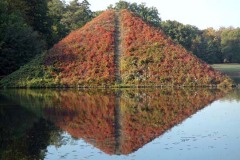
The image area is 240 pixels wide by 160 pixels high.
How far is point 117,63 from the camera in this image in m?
41.5

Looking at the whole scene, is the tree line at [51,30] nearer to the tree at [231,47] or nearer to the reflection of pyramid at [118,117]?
the tree at [231,47]

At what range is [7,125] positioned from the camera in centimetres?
1772

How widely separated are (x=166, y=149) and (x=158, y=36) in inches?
1262

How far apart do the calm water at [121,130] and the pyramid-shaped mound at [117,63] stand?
13500 millimetres

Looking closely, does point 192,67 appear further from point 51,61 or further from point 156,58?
point 51,61

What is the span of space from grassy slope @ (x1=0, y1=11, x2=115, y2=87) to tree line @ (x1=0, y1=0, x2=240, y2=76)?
2.68m

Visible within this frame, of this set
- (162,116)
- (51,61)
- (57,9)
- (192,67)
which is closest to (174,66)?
(192,67)

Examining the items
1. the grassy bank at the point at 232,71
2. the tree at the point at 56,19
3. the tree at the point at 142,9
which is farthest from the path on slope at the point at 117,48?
the tree at the point at 142,9

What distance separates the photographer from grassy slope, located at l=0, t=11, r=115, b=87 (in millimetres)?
39250

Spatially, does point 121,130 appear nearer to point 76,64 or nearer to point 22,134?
point 22,134

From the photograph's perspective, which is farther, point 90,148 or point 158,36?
point 158,36

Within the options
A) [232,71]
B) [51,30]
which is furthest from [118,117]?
[232,71]

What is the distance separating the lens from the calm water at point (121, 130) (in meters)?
12.5

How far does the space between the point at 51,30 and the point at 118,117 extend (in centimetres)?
4211
